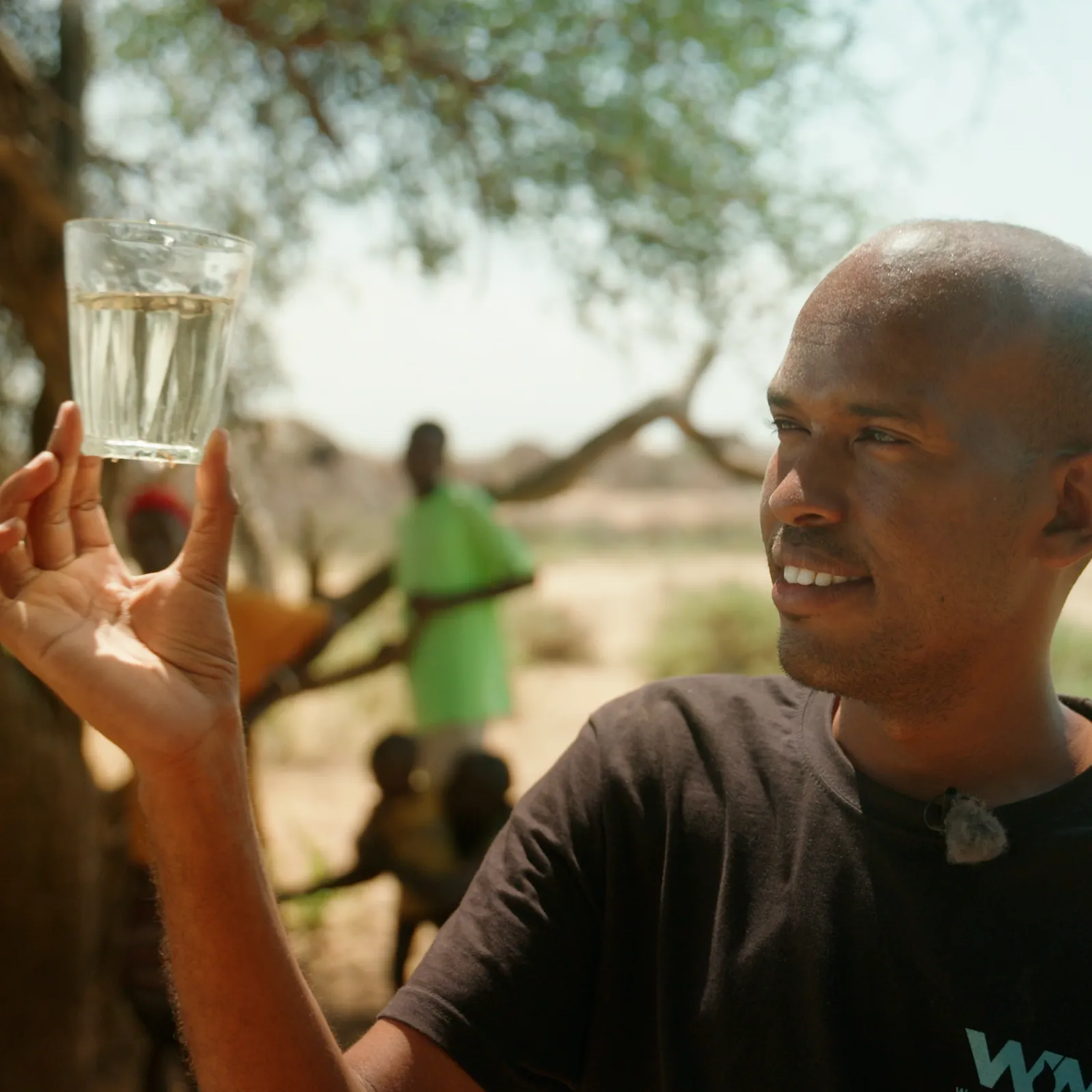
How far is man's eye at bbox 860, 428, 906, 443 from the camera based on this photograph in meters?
1.39

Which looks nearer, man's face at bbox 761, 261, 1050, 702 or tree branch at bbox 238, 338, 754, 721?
man's face at bbox 761, 261, 1050, 702

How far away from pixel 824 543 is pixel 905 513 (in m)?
0.09

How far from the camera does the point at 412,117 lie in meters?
4.70

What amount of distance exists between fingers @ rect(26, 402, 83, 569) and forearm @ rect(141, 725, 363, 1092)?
0.29 metres

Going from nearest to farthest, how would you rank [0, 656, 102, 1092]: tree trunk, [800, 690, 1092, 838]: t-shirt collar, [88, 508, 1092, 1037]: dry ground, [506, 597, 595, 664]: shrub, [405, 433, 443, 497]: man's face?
1. [800, 690, 1092, 838]: t-shirt collar
2. [0, 656, 102, 1092]: tree trunk
3. [405, 433, 443, 497]: man's face
4. [88, 508, 1092, 1037]: dry ground
5. [506, 597, 595, 664]: shrub

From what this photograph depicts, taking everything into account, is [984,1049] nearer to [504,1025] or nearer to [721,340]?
[504,1025]

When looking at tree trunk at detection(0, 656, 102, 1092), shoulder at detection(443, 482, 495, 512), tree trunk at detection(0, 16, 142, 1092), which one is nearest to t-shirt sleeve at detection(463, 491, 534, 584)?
shoulder at detection(443, 482, 495, 512)

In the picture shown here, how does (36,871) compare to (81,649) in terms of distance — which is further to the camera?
(36,871)

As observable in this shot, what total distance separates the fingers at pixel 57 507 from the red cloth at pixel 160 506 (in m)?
2.31

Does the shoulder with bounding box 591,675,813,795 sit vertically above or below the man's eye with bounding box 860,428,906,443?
below

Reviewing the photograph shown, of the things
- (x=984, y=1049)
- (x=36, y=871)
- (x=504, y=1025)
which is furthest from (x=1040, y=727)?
(x=36, y=871)

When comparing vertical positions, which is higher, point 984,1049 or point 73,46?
point 73,46

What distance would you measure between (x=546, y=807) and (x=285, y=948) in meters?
0.32

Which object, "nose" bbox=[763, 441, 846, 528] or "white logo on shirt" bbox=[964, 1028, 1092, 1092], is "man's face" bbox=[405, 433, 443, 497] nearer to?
"nose" bbox=[763, 441, 846, 528]
